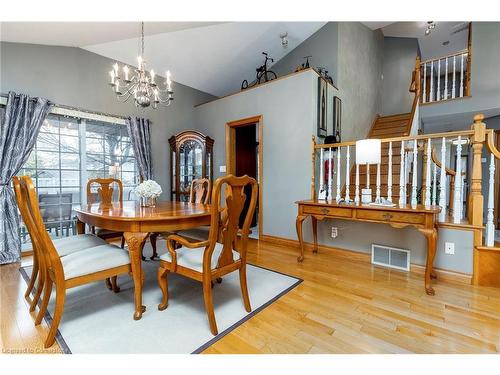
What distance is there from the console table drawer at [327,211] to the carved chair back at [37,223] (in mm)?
2236

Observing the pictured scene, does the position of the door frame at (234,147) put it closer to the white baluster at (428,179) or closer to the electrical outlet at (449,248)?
the white baluster at (428,179)

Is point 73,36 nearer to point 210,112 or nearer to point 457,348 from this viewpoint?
point 210,112

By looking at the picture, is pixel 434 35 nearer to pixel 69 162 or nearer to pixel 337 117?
pixel 337 117

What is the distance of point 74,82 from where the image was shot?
3.31m

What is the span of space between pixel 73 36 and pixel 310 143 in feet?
10.7

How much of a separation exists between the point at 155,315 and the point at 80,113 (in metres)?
3.10

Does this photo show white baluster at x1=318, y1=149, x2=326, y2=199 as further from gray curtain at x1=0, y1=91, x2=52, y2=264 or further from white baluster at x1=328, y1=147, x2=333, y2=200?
gray curtain at x1=0, y1=91, x2=52, y2=264

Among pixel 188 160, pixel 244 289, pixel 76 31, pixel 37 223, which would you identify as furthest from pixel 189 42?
pixel 244 289

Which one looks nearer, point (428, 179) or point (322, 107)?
point (428, 179)

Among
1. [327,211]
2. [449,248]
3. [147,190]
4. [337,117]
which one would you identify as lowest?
[449,248]

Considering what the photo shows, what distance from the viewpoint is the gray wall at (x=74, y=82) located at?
2.87 meters

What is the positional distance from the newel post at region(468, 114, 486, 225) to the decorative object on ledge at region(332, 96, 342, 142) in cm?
175

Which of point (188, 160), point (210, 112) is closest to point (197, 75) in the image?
point (210, 112)
